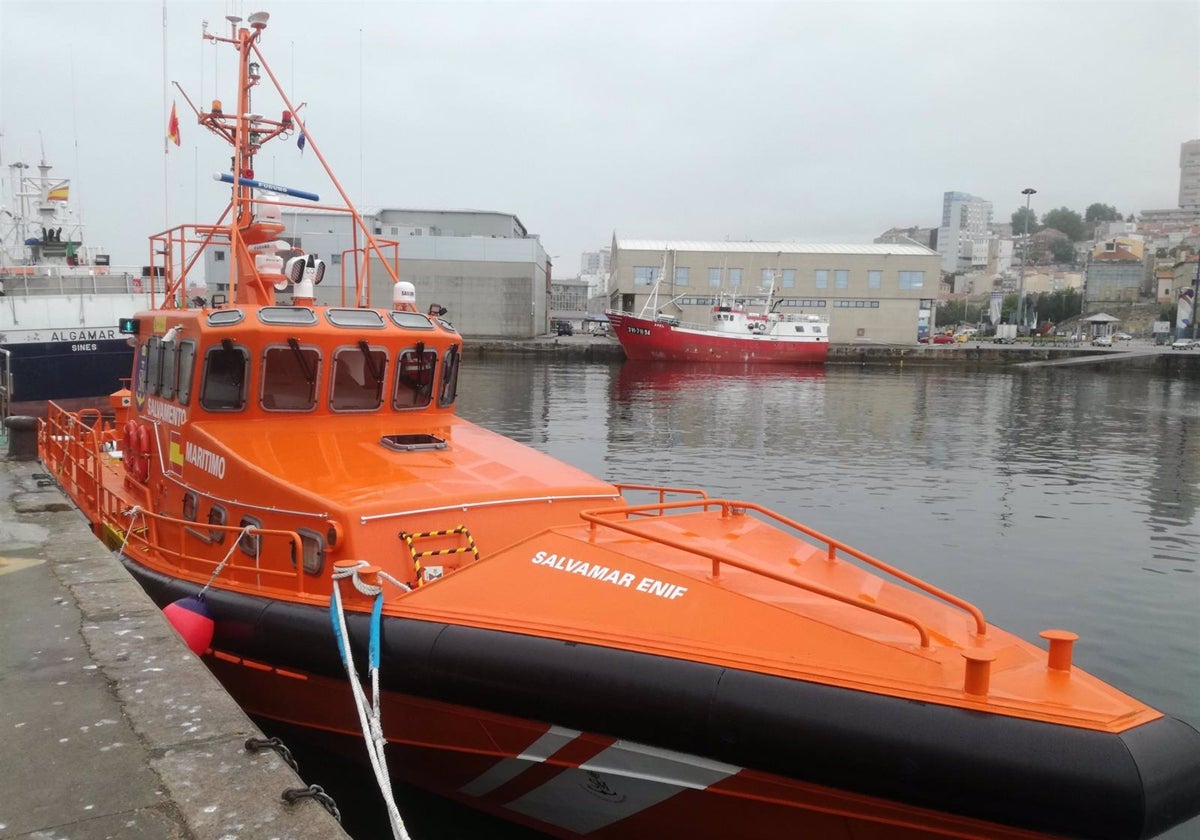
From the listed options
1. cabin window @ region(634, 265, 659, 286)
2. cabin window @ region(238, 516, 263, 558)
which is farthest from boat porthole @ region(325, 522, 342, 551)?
cabin window @ region(634, 265, 659, 286)

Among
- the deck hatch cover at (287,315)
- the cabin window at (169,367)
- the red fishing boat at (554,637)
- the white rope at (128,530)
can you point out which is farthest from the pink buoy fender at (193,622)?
the deck hatch cover at (287,315)

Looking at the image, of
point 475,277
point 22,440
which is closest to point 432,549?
point 22,440

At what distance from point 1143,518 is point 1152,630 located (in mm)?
5447

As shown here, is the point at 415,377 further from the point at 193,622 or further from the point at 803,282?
the point at 803,282

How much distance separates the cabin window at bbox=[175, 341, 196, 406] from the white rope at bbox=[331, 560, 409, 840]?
89.9 inches

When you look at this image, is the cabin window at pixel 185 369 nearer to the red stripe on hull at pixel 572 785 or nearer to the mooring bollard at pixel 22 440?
the red stripe on hull at pixel 572 785

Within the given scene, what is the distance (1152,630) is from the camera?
806 centimetres

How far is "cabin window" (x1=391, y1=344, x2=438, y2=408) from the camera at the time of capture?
6441 mm

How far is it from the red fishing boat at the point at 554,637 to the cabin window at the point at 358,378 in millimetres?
17

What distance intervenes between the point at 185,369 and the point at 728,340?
47.7m

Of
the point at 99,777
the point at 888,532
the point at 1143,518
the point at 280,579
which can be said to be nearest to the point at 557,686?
the point at 99,777

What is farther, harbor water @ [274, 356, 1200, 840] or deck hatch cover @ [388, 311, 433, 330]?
harbor water @ [274, 356, 1200, 840]

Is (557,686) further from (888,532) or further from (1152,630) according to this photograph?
(888,532)

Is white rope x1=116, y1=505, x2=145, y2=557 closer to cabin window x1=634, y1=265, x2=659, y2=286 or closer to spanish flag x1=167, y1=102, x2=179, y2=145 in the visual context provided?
spanish flag x1=167, y1=102, x2=179, y2=145
